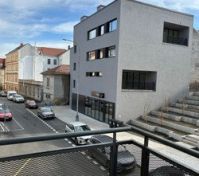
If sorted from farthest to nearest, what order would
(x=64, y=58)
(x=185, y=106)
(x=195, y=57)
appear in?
(x=64, y=58) < (x=195, y=57) < (x=185, y=106)

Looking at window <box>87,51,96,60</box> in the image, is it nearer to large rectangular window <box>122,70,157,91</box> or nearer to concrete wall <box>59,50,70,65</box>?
large rectangular window <box>122,70,157,91</box>

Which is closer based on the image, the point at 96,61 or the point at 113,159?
the point at 113,159

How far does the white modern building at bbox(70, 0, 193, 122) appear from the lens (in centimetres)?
2839

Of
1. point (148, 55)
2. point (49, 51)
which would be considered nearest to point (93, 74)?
point (148, 55)

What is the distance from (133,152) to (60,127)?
25.1 meters

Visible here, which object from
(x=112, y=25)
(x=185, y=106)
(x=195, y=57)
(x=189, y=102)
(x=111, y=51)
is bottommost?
(x=185, y=106)

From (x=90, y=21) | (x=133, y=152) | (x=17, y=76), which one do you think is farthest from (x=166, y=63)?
(x=17, y=76)

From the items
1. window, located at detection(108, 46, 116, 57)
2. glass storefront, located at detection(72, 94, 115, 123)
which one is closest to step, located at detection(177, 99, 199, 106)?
glass storefront, located at detection(72, 94, 115, 123)

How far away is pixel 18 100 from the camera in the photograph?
51.1 m

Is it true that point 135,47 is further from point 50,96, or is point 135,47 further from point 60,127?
point 50,96

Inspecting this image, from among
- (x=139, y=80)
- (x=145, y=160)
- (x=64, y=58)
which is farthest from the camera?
(x=64, y=58)

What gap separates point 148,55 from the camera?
29594mm

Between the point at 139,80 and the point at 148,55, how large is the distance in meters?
2.88

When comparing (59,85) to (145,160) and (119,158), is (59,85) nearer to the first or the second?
(119,158)
